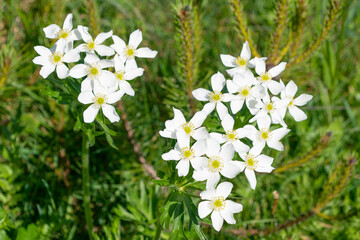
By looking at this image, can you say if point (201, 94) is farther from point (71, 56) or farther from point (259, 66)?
point (71, 56)

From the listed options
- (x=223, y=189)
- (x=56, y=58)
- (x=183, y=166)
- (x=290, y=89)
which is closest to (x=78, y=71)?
(x=56, y=58)

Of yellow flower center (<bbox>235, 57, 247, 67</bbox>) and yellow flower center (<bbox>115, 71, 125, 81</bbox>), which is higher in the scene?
yellow flower center (<bbox>235, 57, 247, 67</bbox>)

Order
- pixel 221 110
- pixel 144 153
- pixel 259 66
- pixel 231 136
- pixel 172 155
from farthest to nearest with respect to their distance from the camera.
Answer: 1. pixel 144 153
2. pixel 259 66
3. pixel 221 110
4. pixel 231 136
5. pixel 172 155

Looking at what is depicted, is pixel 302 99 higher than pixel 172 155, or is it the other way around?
pixel 302 99

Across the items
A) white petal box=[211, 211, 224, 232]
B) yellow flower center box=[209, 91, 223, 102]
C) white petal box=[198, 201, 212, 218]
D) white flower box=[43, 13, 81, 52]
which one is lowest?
white petal box=[211, 211, 224, 232]

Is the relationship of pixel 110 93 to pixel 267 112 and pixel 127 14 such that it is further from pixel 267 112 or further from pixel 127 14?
pixel 127 14

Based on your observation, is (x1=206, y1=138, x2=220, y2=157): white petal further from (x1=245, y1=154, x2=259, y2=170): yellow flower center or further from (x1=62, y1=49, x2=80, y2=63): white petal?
(x1=62, y1=49, x2=80, y2=63): white petal

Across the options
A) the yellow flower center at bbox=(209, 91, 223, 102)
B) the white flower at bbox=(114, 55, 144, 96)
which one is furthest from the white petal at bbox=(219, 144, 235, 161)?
the white flower at bbox=(114, 55, 144, 96)
